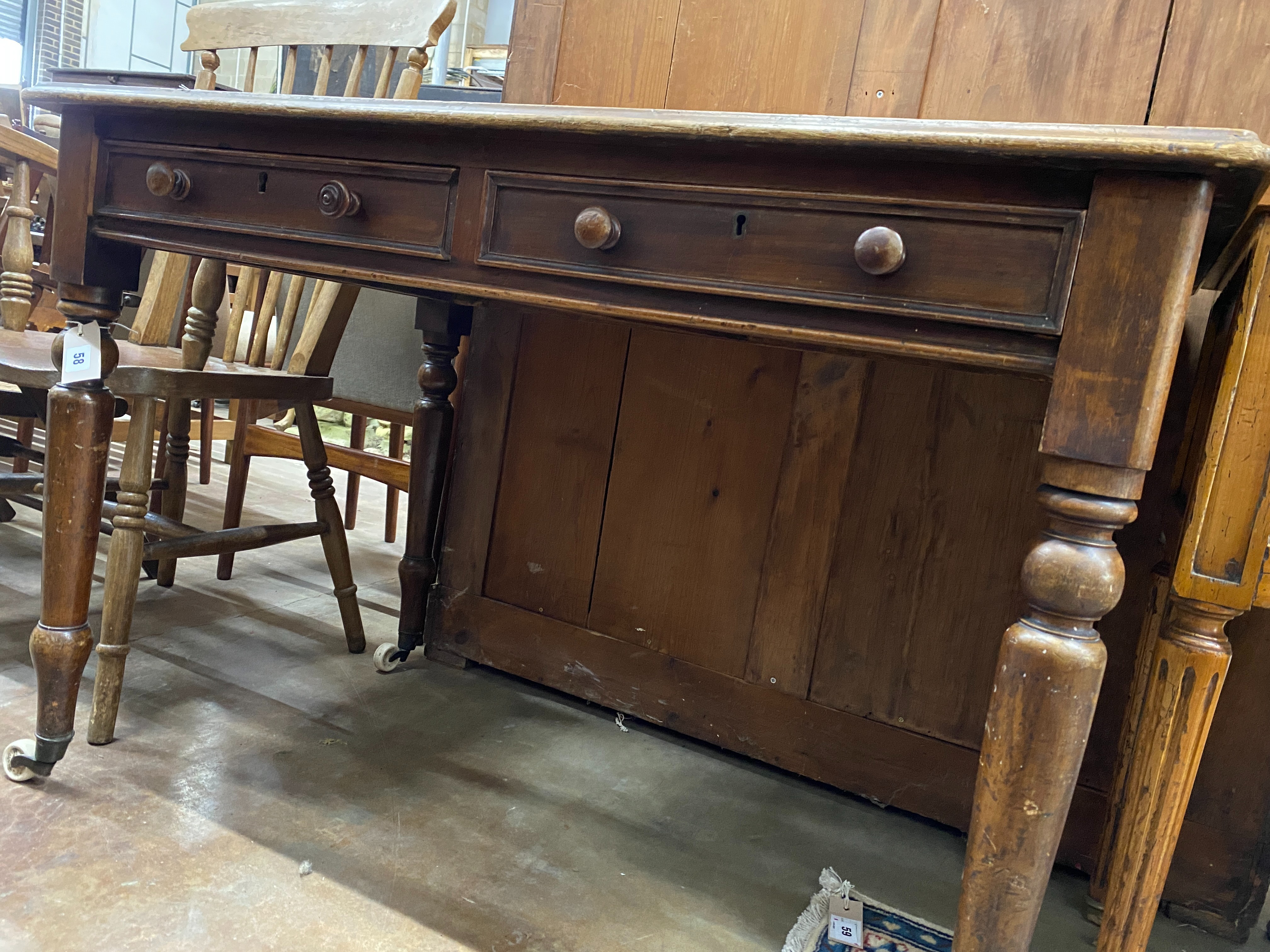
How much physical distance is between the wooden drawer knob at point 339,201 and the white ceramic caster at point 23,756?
2.59 ft

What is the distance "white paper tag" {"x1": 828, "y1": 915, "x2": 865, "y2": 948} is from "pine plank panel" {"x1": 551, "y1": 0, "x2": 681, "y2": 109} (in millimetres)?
1305

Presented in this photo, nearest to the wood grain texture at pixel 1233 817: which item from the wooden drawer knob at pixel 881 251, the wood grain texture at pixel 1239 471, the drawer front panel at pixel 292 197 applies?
the wood grain texture at pixel 1239 471

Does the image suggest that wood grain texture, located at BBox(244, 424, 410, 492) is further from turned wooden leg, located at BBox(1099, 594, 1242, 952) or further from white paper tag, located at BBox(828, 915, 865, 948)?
turned wooden leg, located at BBox(1099, 594, 1242, 952)

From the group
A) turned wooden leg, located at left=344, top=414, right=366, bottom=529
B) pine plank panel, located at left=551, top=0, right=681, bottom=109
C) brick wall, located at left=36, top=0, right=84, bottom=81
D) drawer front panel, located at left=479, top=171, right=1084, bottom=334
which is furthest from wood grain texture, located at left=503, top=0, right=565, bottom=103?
brick wall, located at left=36, top=0, right=84, bottom=81

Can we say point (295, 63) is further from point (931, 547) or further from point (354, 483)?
point (931, 547)

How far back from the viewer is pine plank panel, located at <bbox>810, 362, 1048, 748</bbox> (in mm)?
1290

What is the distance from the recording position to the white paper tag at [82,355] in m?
1.08

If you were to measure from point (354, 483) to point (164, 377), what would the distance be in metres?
1.46

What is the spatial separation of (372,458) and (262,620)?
0.53 metres

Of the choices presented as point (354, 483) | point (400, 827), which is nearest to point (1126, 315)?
point (400, 827)

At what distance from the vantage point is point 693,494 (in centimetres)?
153

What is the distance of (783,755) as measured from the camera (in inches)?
57.5

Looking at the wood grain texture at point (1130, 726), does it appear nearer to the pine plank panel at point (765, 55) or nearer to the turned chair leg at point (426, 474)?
the pine plank panel at point (765, 55)

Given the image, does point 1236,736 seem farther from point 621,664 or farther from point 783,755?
point 621,664
